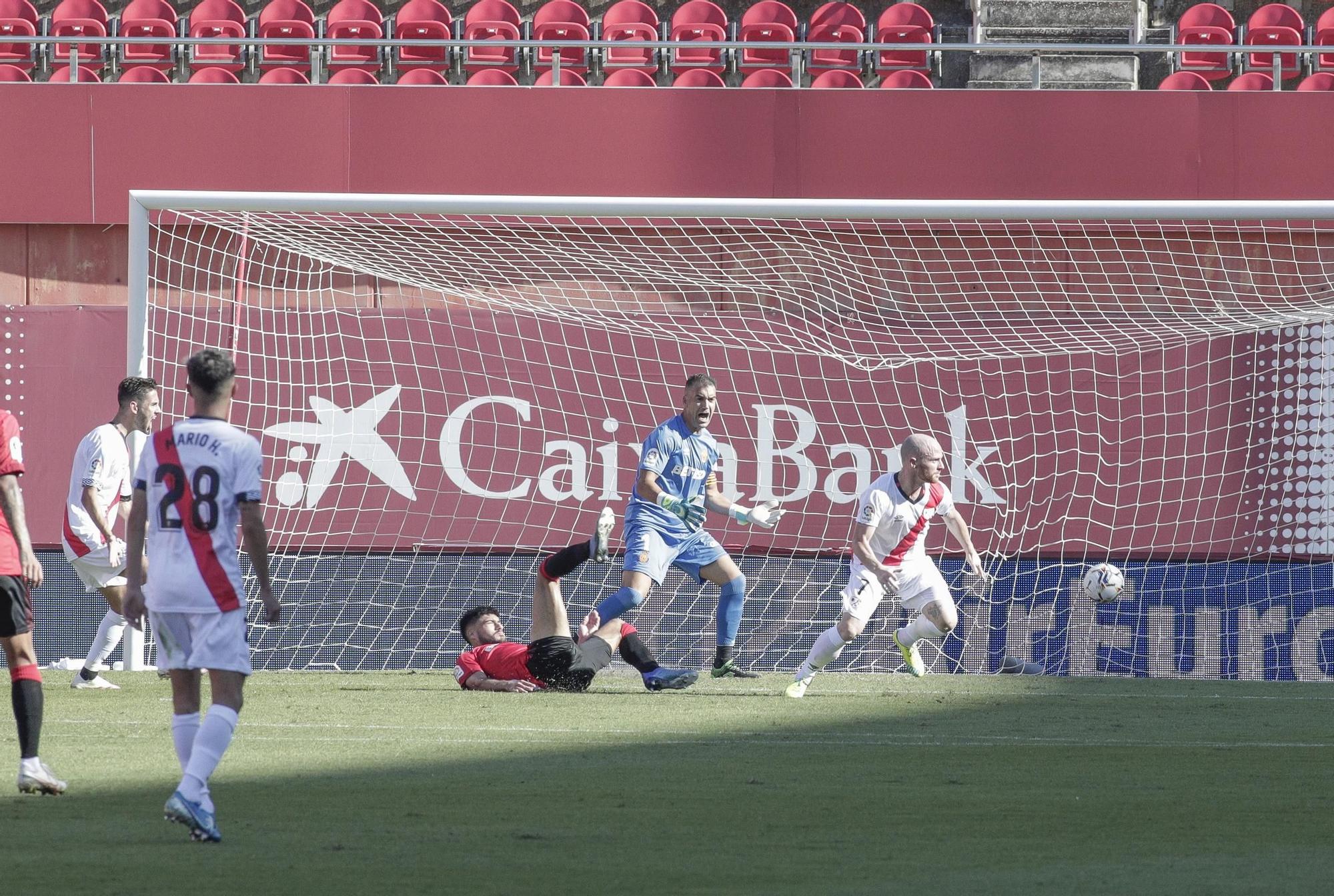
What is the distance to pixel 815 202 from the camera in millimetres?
11008

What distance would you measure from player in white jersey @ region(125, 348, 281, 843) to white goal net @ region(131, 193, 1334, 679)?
7.11m

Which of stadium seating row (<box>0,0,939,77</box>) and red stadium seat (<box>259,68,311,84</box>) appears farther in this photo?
stadium seating row (<box>0,0,939,77</box>)

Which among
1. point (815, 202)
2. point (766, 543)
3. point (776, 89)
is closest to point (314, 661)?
point (766, 543)

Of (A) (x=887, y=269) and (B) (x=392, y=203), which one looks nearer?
(B) (x=392, y=203)

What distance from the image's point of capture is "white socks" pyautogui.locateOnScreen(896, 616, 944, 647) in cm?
1013

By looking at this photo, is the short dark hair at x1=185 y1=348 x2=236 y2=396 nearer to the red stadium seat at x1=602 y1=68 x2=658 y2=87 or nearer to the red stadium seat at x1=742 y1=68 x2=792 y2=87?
the red stadium seat at x1=602 y1=68 x2=658 y2=87

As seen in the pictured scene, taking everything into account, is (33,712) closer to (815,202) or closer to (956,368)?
(815,202)

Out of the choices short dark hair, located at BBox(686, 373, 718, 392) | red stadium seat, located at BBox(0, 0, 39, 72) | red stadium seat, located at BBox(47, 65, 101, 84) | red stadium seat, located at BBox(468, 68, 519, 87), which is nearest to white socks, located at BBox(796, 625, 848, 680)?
short dark hair, located at BBox(686, 373, 718, 392)

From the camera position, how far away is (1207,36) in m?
16.5

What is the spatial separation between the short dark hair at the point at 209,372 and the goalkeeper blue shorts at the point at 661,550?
529cm

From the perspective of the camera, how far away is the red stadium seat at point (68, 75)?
1499cm

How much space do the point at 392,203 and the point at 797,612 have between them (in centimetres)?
423

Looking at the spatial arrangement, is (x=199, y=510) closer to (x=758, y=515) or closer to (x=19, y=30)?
(x=758, y=515)

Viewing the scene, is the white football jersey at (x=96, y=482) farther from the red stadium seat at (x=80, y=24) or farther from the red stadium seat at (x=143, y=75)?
the red stadium seat at (x=80, y=24)
